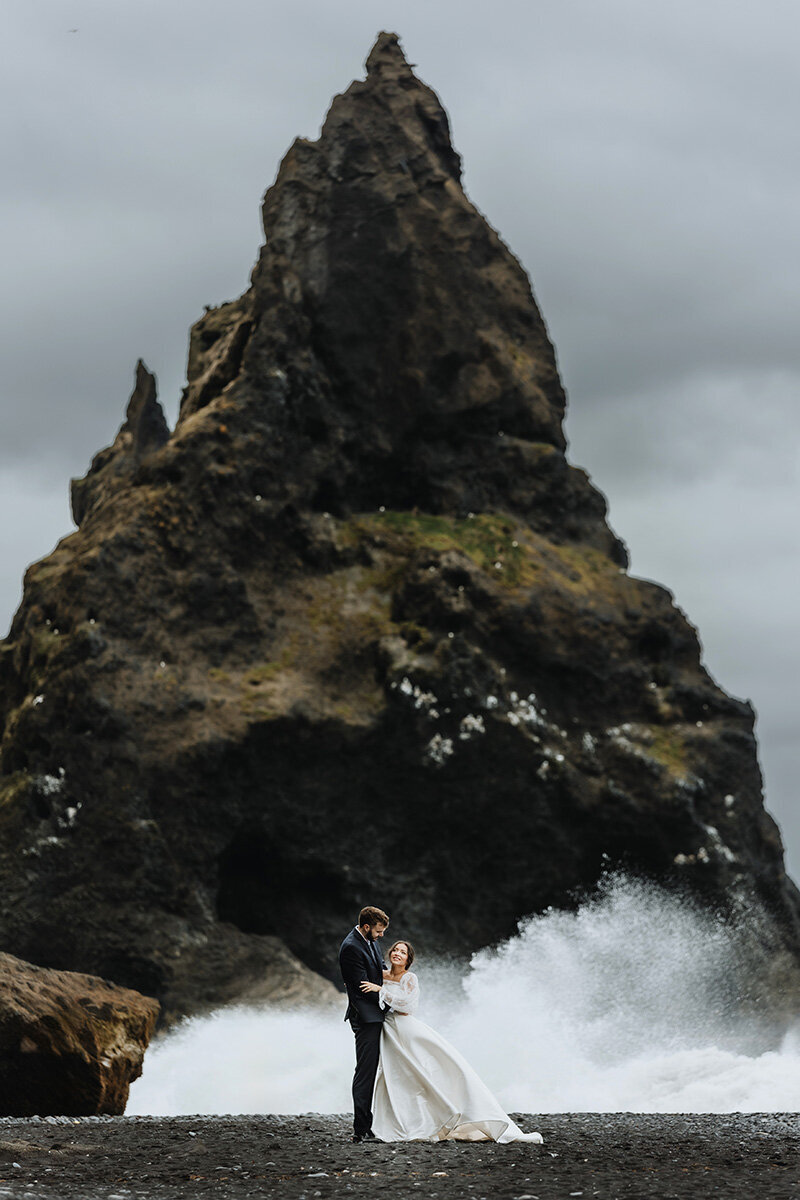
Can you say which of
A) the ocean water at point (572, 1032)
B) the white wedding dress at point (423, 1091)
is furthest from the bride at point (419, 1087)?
the ocean water at point (572, 1032)

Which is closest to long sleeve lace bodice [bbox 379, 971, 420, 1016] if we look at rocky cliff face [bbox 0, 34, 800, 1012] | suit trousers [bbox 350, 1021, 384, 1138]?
suit trousers [bbox 350, 1021, 384, 1138]

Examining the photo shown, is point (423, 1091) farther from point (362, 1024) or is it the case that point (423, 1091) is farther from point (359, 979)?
point (359, 979)

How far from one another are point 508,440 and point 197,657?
10569mm

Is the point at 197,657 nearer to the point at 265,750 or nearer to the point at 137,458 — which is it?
the point at 265,750

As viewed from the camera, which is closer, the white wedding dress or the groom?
the white wedding dress

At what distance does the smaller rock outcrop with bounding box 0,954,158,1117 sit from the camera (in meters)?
14.6

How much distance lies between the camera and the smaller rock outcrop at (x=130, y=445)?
37.2 m

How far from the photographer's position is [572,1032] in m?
25.2

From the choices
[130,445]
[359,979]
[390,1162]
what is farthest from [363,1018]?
[130,445]

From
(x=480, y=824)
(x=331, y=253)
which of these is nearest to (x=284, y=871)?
(x=480, y=824)

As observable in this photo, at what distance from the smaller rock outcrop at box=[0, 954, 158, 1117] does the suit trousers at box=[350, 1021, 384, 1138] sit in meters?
4.93

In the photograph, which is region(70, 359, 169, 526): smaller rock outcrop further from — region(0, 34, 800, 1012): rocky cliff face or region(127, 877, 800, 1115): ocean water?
region(127, 877, 800, 1115): ocean water

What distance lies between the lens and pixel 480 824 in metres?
28.1

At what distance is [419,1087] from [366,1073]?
50 centimetres
